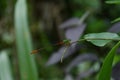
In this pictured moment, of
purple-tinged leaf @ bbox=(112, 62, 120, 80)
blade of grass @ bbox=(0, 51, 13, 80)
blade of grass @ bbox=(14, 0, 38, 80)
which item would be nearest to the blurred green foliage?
blade of grass @ bbox=(0, 51, 13, 80)

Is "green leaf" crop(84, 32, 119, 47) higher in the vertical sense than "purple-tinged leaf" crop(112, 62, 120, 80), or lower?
higher

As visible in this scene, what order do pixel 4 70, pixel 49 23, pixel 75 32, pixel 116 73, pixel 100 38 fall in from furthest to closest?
pixel 49 23, pixel 4 70, pixel 75 32, pixel 116 73, pixel 100 38

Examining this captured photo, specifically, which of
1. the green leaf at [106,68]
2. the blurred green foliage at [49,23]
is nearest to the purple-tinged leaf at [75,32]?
the green leaf at [106,68]

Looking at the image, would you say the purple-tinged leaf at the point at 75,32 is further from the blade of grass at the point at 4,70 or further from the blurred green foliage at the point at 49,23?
the blurred green foliage at the point at 49,23

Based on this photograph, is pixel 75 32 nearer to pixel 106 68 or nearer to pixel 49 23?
pixel 106 68

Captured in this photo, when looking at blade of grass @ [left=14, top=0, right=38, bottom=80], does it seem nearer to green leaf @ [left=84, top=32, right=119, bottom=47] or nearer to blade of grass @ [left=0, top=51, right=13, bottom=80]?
blade of grass @ [left=0, top=51, right=13, bottom=80]

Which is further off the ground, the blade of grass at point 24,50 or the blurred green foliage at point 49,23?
the blade of grass at point 24,50

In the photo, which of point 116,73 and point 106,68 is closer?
point 106,68

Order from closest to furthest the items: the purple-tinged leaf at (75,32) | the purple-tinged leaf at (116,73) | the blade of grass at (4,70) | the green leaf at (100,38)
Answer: the green leaf at (100,38)
the purple-tinged leaf at (116,73)
the purple-tinged leaf at (75,32)
the blade of grass at (4,70)

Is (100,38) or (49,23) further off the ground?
(100,38)

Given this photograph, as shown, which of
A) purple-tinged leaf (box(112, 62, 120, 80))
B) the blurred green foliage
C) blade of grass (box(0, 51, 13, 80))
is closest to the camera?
purple-tinged leaf (box(112, 62, 120, 80))

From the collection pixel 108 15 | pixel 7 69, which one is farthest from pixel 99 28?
pixel 7 69

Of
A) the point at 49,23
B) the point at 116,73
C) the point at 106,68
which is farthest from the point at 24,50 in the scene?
the point at 49,23
